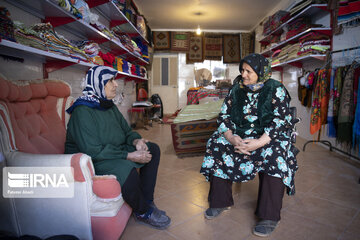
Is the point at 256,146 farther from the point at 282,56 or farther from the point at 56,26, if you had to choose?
the point at 282,56

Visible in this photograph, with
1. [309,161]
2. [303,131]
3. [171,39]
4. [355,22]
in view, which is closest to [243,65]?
[309,161]

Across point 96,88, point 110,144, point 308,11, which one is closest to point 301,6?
point 308,11

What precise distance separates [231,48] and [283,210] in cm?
686

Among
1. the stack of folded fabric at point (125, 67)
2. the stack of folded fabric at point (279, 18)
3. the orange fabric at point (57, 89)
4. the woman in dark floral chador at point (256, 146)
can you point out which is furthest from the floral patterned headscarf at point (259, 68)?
the stack of folded fabric at point (279, 18)

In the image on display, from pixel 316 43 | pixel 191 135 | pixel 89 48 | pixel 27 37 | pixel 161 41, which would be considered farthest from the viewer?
pixel 161 41

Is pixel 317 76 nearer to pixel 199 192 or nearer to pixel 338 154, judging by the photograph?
pixel 338 154

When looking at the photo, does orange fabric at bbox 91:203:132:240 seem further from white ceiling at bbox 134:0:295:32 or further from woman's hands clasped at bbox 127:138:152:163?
white ceiling at bbox 134:0:295:32

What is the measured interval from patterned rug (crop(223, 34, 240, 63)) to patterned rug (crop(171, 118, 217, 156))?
533cm

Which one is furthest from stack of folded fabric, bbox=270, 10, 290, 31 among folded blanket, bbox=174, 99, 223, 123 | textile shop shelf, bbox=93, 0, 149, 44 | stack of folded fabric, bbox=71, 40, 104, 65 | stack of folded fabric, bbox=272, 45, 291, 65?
stack of folded fabric, bbox=71, 40, 104, 65

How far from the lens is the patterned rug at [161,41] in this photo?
7.53m

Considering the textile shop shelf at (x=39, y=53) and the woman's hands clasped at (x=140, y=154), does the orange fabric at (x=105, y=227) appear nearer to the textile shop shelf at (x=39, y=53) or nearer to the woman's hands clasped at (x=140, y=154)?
the woman's hands clasped at (x=140, y=154)

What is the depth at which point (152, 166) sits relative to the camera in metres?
1.59

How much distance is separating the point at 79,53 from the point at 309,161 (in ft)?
9.40

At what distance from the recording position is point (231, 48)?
304 inches
